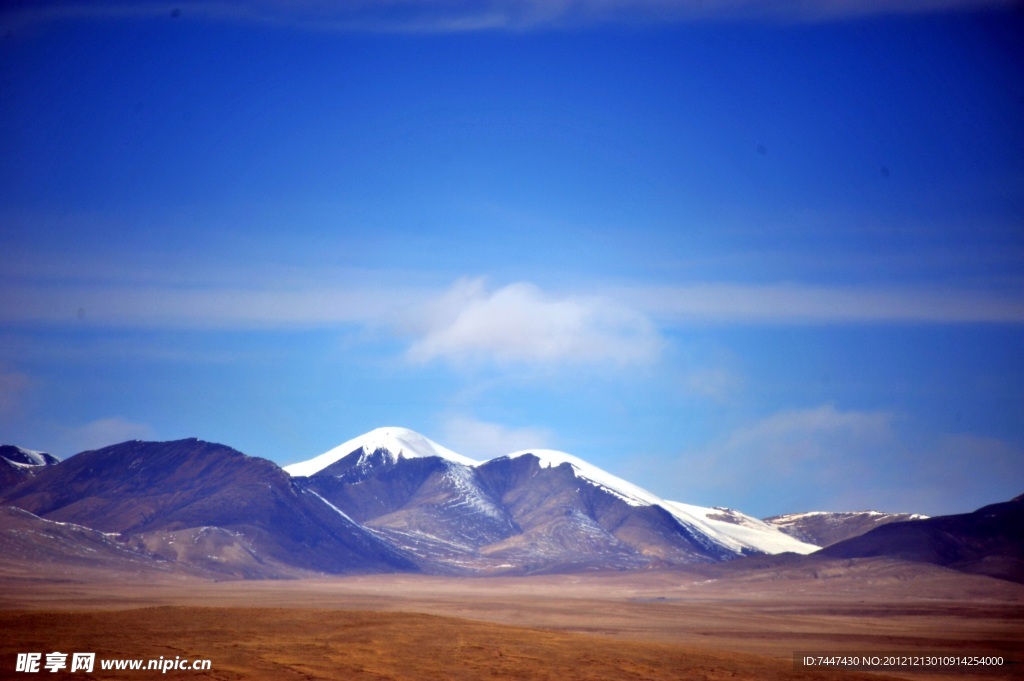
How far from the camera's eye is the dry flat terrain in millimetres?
48375

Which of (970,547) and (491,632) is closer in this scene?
(491,632)

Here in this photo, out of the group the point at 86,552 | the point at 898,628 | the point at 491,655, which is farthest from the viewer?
the point at 86,552

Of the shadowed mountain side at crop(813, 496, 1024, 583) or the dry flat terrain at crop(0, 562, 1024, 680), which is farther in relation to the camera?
the shadowed mountain side at crop(813, 496, 1024, 583)

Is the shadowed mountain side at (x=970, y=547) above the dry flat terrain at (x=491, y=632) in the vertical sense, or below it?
above

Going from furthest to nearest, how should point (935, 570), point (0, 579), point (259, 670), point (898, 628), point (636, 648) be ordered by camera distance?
1. point (935, 570)
2. point (0, 579)
3. point (898, 628)
4. point (636, 648)
5. point (259, 670)

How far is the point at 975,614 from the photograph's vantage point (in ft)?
399

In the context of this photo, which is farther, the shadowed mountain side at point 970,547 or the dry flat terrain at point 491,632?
the shadowed mountain side at point 970,547

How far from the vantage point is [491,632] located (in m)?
60.2

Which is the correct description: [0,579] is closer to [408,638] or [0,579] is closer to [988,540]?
[408,638]

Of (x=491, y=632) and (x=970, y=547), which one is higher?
(x=970, y=547)

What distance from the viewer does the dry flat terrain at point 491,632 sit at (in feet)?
159

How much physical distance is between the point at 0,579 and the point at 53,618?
99.7 metres

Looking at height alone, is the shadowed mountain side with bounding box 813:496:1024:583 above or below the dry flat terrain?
above

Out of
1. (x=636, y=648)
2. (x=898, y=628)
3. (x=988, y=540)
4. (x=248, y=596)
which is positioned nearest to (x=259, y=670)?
(x=636, y=648)
